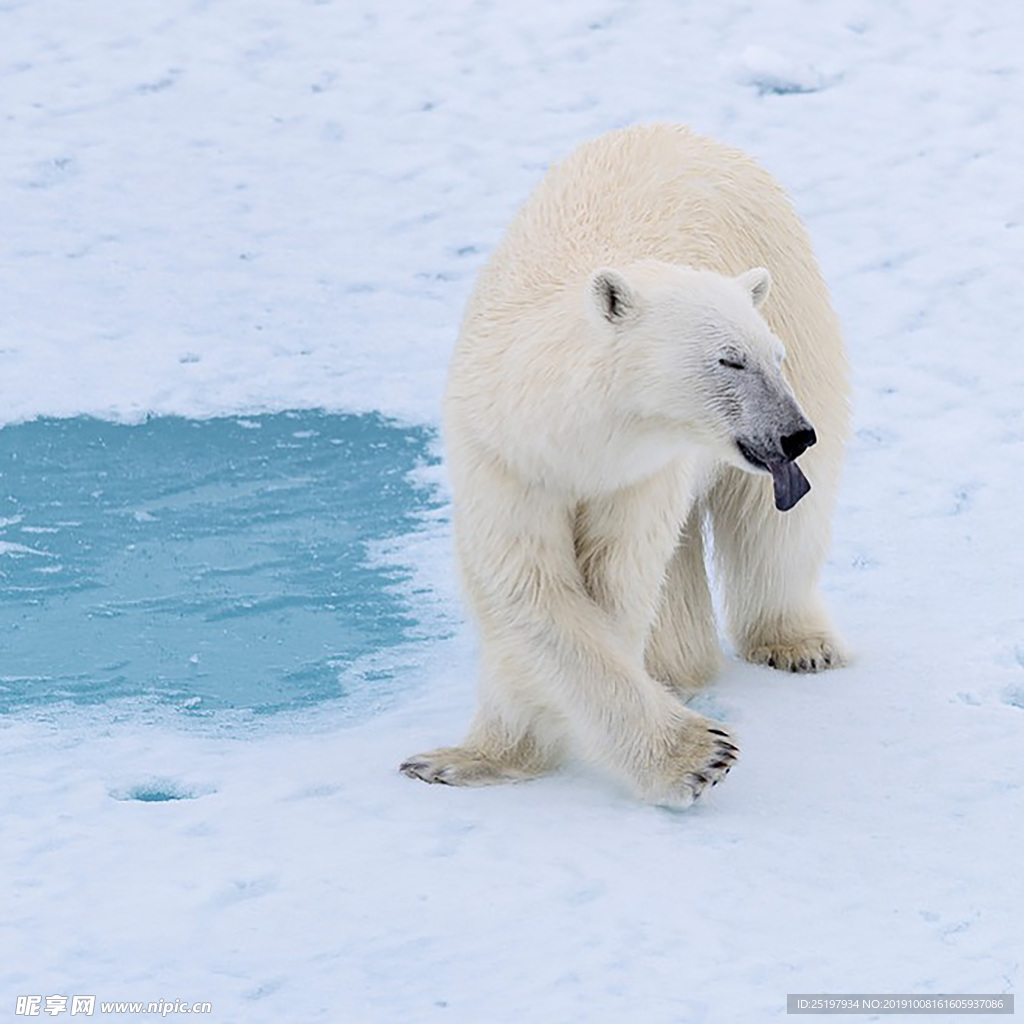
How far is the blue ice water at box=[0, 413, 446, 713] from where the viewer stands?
13.9 feet

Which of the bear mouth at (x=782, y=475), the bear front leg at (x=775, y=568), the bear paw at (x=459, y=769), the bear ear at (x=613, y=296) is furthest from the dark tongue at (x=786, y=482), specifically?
the bear front leg at (x=775, y=568)

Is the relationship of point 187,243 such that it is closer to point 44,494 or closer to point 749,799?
point 44,494

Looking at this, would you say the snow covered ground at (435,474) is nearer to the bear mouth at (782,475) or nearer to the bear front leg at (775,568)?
the bear front leg at (775,568)

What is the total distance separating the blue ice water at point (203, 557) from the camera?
167 inches

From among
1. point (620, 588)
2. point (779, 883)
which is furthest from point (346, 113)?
point (779, 883)

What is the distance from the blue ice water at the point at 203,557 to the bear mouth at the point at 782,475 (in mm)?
1481

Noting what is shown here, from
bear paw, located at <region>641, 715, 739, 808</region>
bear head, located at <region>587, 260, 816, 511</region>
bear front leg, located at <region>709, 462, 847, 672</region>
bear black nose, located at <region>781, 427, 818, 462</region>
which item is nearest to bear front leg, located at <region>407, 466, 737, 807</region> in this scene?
bear paw, located at <region>641, 715, 739, 808</region>

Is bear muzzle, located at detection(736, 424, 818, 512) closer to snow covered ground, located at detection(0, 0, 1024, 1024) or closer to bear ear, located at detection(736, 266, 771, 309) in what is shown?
bear ear, located at detection(736, 266, 771, 309)

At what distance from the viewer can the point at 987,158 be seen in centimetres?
727

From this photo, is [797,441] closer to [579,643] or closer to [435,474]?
[579,643]

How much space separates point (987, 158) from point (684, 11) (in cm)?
186

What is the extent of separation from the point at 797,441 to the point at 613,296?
385 millimetres

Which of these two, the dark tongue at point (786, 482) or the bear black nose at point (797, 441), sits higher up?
the bear black nose at point (797, 441)

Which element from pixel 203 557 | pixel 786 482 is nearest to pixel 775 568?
pixel 786 482
